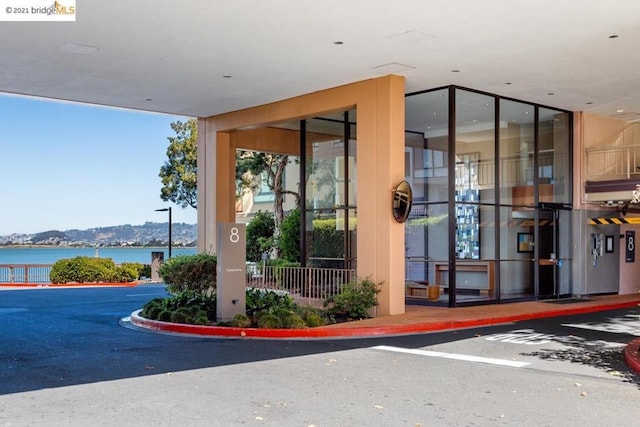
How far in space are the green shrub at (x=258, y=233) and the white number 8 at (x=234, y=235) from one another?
15.7 m

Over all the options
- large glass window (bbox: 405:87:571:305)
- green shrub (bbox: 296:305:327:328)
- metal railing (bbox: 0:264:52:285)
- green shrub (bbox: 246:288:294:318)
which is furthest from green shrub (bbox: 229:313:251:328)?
A: metal railing (bbox: 0:264:52:285)

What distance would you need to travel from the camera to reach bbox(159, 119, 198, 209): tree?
36031 mm

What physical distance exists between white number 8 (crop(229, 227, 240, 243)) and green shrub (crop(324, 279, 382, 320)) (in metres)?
2.46

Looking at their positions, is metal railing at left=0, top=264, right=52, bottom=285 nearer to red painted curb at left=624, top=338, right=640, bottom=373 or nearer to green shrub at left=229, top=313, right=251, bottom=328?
green shrub at left=229, top=313, right=251, bottom=328

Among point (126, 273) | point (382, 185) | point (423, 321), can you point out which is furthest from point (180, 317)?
point (126, 273)

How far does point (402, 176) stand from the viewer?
1588cm

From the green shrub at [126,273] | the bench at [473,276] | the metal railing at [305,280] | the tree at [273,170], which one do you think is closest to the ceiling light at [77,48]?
the metal railing at [305,280]

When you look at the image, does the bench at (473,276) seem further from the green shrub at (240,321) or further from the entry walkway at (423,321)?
the green shrub at (240,321)

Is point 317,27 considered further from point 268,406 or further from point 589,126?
point 589,126

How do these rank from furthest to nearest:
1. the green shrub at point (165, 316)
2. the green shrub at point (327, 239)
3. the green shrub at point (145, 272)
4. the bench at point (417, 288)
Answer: the green shrub at point (145, 272) < the green shrub at point (327, 239) < the bench at point (417, 288) < the green shrub at point (165, 316)

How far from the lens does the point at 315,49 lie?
45.3 feet

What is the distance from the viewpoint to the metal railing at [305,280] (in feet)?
51.7

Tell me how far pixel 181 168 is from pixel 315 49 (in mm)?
23721

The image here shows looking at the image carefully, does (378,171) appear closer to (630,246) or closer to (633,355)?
(633,355)
